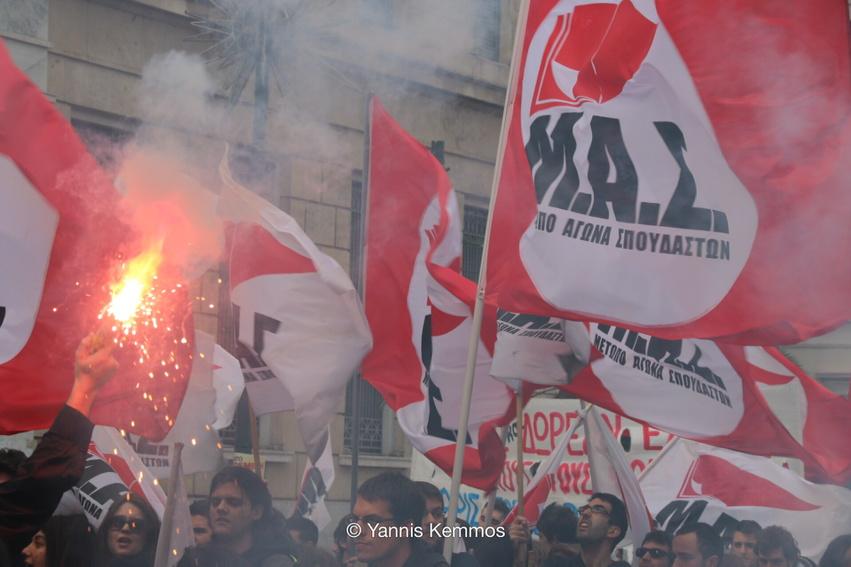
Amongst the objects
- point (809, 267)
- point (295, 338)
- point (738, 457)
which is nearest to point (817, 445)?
point (738, 457)

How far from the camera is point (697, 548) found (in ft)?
25.7

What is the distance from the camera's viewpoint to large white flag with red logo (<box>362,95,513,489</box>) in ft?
27.2

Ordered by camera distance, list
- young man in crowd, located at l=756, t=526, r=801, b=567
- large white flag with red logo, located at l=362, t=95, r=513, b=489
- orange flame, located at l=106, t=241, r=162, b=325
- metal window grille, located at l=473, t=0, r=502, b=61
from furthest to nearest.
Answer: metal window grille, located at l=473, t=0, r=502, b=61
large white flag with red logo, located at l=362, t=95, r=513, b=489
young man in crowd, located at l=756, t=526, r=801, b=567
orange flame, located at l=106, t=241, r=162, b=325

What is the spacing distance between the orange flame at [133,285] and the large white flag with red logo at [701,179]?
82.3 inches

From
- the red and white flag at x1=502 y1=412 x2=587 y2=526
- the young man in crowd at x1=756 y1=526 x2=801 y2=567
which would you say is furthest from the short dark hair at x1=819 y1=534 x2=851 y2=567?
the red and white flag at x1=502 y1=412 x2=587 y2=526

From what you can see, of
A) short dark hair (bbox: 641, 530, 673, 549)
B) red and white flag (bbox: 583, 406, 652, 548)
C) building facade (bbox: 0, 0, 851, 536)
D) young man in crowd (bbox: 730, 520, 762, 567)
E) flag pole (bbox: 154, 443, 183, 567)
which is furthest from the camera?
building facade (bbox: 0, 0, 851, 536)

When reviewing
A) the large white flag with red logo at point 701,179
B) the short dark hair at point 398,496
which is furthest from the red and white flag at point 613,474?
the short dark hair at point 398,496

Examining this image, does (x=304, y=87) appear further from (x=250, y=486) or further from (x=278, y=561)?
(x=278, y=561)

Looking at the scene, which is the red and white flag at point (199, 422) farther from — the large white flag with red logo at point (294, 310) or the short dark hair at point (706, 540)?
the short dark hair at point (706, 540)

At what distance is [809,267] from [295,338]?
2.96 metres

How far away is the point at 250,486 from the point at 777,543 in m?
3.36

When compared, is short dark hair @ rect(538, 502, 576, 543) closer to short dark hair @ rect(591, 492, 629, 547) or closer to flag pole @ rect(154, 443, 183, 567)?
short dark hair @ rect(591, 492, 629, 547)

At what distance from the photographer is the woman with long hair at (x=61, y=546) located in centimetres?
597

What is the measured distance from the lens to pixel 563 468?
34.8ft
